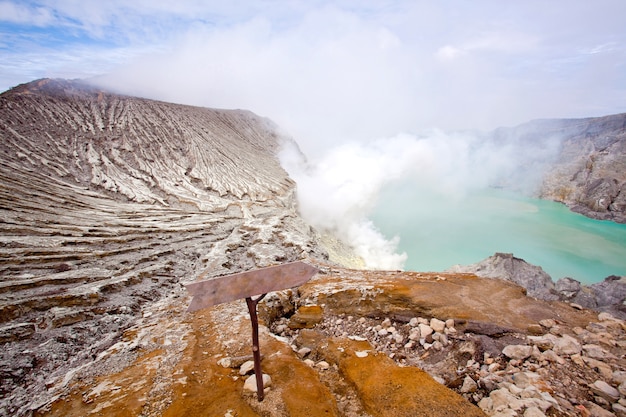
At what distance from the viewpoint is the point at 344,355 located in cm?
586

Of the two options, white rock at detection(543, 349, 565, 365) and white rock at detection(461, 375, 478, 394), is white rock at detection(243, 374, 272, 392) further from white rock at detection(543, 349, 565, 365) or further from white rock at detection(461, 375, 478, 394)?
white rock at detection(543, 349, 565, 365)

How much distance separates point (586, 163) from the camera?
2347 inches

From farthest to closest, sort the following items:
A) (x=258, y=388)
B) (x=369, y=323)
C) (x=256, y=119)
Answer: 1. (x=256, y=119)
2. (x=369, y=323)
3. (x=258, y=388)

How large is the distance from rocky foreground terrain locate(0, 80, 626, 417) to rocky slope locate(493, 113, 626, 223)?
48.1m

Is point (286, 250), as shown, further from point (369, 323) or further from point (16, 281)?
point (16, 281)

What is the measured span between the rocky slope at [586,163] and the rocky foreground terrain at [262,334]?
158ft

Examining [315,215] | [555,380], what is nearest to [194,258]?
[555,380]

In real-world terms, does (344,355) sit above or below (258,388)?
below

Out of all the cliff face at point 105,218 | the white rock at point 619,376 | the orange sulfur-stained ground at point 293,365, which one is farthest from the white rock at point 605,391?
the cliff face at point 105,218

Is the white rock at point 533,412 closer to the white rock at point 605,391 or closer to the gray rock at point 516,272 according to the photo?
the white rock at point 605,391

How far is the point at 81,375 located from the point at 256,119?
59.1 meters

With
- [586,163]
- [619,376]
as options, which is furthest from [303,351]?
[586,163]

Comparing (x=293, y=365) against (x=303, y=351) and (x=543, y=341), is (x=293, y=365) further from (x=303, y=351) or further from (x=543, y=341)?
(x=543, y=341)

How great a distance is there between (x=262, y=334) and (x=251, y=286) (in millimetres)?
3100
